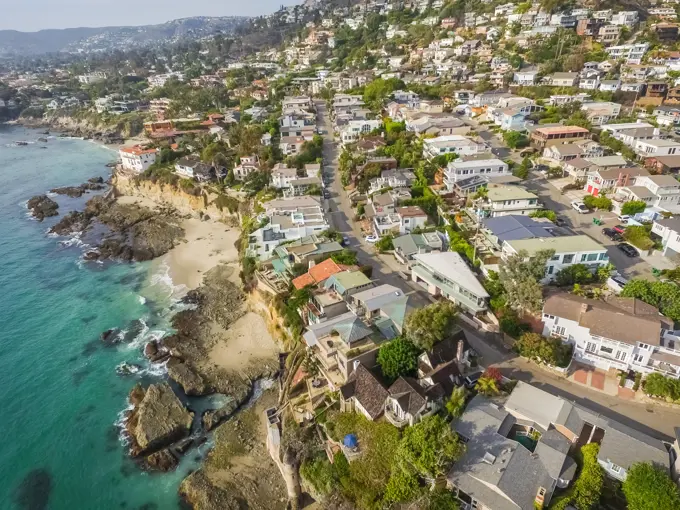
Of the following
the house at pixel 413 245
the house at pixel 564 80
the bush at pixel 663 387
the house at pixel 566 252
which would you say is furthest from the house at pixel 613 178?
the house at pixel 564 80

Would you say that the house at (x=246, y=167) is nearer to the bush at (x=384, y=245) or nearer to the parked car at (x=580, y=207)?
the bush at (x=384, y=245)

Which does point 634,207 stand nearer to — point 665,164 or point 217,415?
point 665,164

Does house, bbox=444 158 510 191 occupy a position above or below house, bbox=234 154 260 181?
above

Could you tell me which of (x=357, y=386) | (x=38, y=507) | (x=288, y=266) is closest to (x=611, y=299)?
(x=357, y=386)

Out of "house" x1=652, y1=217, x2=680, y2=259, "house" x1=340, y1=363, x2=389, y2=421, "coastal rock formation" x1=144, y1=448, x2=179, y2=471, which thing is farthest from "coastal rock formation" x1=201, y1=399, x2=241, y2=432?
"house" x1=652, y1=217, x2=680, y2=259

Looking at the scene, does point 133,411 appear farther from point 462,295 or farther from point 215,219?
point 215,219

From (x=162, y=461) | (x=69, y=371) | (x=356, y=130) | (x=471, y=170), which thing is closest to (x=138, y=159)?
(x=356, y=130)

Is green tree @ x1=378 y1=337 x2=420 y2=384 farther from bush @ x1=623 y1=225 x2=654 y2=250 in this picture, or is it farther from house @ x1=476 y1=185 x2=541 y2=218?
bush @ x1=623 y1=225 x2=654 y2=250
